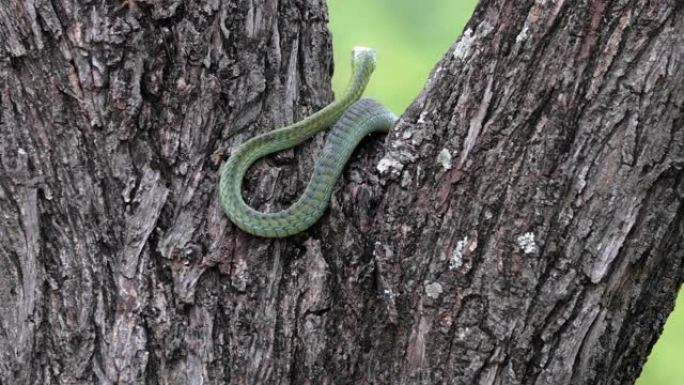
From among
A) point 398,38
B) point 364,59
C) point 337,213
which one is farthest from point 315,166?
point 398,38

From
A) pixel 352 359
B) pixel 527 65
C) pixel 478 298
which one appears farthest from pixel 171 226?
pixel 527 65

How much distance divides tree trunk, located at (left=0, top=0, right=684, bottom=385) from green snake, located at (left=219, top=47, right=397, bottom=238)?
0.05m

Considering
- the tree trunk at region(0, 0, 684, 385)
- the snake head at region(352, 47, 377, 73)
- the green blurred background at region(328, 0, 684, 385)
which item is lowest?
the tree trunk at region(0, 0, 684, 385)

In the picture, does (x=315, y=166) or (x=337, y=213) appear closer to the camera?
(x=337, y=213)

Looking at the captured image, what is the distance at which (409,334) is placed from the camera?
8.26 feet

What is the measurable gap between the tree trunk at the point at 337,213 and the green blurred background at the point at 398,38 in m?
3.62

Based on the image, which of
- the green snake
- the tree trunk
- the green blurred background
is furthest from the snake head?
the green blurred background

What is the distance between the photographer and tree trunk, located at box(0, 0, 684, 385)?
224 cm

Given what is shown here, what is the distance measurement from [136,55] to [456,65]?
0.97m

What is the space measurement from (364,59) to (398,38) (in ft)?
11.9

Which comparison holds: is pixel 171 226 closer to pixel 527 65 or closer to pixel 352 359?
pixel 352 359

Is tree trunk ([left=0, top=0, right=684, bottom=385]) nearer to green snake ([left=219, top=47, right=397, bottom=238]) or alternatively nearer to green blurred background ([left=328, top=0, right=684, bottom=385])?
green snake ([left=219, top=47, right=397, bottom=238])

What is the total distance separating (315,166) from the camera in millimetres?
2770

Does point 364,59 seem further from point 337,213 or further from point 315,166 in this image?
point 337,213
